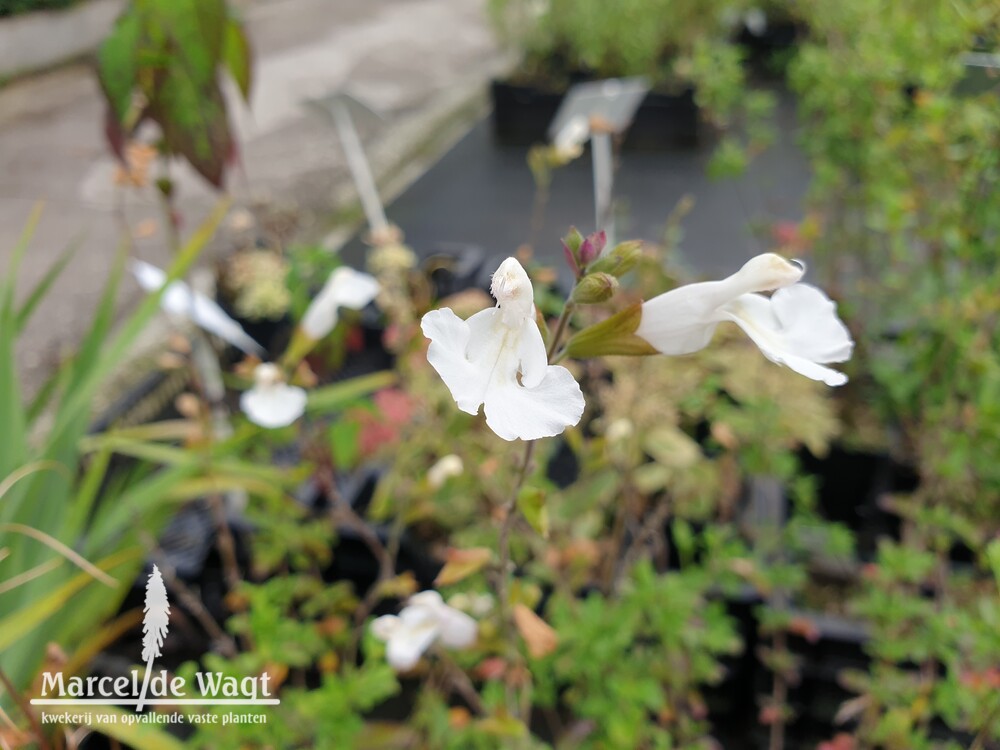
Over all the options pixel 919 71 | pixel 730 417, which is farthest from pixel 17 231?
pixel 919 71

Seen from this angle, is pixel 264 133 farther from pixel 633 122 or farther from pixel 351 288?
pixel 351 288

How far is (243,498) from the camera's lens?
3.93ft

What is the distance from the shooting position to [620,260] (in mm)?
415

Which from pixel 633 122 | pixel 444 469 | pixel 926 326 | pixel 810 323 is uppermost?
pixel 810 323

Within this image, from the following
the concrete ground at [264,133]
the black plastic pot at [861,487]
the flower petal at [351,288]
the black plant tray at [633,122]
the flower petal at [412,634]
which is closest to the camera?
the flower petal at [412,634]

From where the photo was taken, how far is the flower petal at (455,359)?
34cm

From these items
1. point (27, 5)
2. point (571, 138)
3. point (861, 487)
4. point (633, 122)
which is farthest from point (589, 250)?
point (633, 122)

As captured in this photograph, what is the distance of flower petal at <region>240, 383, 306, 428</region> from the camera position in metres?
0.71

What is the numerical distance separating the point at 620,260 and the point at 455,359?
0.12m

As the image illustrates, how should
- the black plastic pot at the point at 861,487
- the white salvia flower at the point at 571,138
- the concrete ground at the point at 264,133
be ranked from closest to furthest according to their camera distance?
the white salvia flower at the point at 571,138 < the black plastic pot at the point at 861,487 < the concrete ground at the point at 264,133

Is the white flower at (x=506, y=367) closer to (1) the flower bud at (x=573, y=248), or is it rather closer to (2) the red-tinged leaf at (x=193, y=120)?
(1) the flower bud at (x=573, y=248)

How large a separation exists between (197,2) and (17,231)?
2.10m

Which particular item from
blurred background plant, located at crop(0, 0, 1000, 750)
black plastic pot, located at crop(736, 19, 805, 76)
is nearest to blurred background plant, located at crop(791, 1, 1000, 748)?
blurred background plant, located at crop(0, 0, 1000, 750)

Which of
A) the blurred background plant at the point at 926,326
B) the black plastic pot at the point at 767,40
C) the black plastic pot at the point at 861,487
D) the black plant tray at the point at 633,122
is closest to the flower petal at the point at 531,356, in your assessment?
the blurred background plant at the point at 926,326
